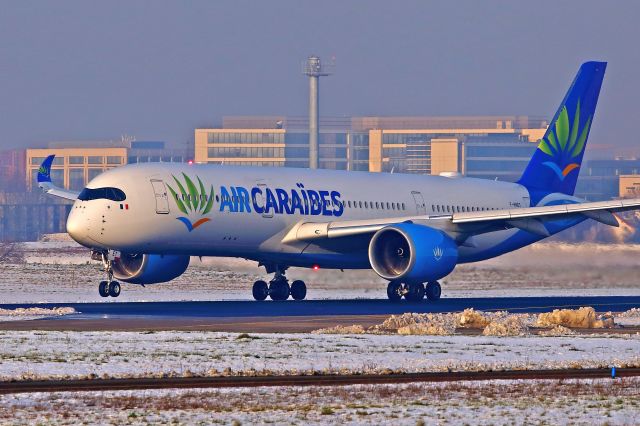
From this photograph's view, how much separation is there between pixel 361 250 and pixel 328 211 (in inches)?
80.4

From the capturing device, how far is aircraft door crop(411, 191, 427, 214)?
59.7 meters

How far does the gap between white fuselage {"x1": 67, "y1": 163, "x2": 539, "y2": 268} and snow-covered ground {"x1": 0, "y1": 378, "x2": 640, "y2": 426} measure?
27.2m

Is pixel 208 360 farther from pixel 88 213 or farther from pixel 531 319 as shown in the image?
pixel 88 213

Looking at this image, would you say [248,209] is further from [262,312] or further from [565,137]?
[565,137]

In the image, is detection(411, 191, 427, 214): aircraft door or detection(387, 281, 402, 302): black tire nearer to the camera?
detection(387, 281, 402, 302): black tire

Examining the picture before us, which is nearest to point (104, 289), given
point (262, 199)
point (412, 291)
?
point (262, 199)

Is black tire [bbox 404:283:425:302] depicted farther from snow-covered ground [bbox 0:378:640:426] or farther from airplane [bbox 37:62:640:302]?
snow-covered ground [bbox 0:378:640:426]

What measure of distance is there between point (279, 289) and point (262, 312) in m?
11.9

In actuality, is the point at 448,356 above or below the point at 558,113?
below

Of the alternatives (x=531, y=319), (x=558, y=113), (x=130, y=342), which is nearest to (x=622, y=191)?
(x=558, y=113)

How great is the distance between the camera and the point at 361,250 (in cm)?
5541

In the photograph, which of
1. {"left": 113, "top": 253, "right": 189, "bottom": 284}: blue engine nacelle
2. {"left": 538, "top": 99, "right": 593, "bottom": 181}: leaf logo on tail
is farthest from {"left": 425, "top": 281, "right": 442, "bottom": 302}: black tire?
{"left": 538, "top": 99, "right": 593, "bottom": 181}: leaf logo on tail

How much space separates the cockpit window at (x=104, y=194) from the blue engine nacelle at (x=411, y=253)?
8.99 m

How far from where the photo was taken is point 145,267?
5428 cm
